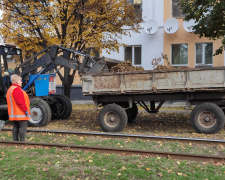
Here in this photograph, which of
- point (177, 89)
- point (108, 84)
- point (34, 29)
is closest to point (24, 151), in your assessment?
point (108, 84)

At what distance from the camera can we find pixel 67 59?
10.8 meters

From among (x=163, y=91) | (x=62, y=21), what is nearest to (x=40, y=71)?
(x=62, y=21)

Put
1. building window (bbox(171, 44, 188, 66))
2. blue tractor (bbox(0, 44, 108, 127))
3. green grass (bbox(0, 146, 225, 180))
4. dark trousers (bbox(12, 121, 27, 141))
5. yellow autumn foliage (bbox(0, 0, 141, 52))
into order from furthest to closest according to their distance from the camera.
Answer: building window (bbox(171, 44, 188, 66)) < yellow autumn foliage (bbox(0, 0, 141, 52)) < blue tractor (bbox(0, 44, 108, 127)) < dark trousers (bbox(12, 121, 27, 141)) < green grass (bbox(0, 146, 225, 180))

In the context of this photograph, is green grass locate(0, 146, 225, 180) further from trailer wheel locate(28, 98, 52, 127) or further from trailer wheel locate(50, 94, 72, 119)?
trailer wheel locate(50, 94, 72, 119)

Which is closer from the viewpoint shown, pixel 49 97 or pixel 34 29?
pixel 49 97

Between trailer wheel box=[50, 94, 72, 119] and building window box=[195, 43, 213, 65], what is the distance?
10483mm

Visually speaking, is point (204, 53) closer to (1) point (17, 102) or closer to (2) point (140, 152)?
(2) point (140, 152)

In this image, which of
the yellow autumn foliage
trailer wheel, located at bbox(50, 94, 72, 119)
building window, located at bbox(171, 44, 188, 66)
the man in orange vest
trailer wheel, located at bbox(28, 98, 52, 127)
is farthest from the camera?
building window, located at bbox(171, 44, 188, 66)

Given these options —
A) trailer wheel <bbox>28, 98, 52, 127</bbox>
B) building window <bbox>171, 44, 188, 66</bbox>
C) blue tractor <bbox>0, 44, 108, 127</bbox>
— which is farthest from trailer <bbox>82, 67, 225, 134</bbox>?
building window <bbox>171, 44, 188, 66</bbox>

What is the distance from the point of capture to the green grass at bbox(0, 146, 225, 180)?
15.9 ft

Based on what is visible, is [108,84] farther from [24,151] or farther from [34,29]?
[34,29]

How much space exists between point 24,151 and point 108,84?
3.58 m

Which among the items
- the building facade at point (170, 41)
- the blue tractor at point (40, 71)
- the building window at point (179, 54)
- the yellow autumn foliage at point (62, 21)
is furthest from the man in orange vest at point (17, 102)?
the building window at point (179, 54)

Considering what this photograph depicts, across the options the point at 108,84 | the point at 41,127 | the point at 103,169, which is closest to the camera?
the point at 103,169
